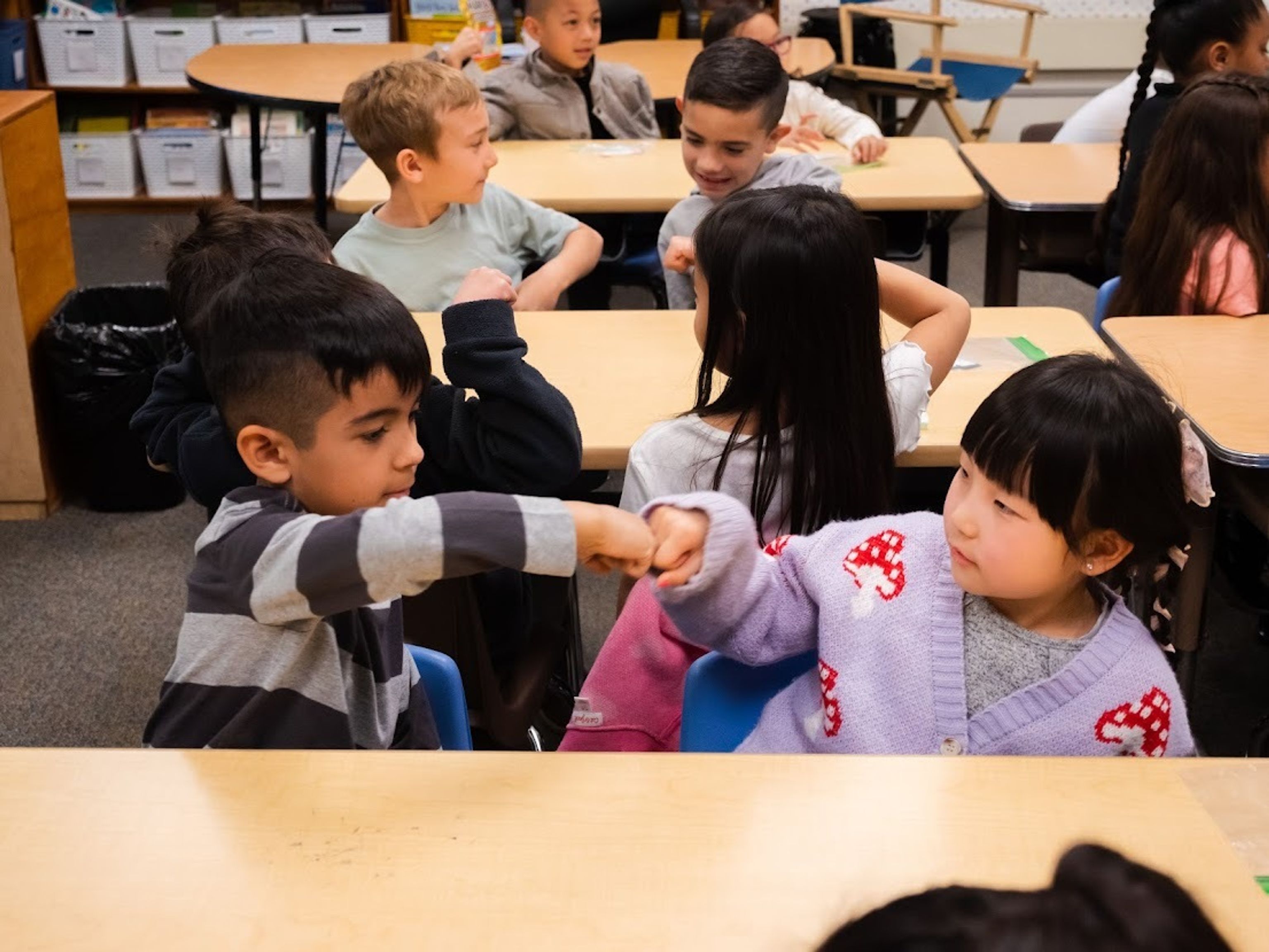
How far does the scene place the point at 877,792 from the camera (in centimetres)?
104

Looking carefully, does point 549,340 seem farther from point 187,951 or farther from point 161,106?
point 161,106

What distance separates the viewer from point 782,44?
169 inches

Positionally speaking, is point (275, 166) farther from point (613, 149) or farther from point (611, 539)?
point (611, 539)

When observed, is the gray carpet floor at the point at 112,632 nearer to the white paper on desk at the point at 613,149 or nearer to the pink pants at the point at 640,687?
the pink pants at the point at 640,687

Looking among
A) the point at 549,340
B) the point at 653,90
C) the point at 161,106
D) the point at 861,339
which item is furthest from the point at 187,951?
the point at 161,106

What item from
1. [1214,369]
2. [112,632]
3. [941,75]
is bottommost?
[112,632]

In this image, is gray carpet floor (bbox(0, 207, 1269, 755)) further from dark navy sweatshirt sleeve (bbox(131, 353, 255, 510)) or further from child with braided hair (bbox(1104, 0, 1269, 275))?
child with braided hair (bbox(1104, 0, 1269, 275))

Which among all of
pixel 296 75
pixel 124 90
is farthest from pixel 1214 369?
pixel 124 90

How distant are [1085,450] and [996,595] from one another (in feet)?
0.51

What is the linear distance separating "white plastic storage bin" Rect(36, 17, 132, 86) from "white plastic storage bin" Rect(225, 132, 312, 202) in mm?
527

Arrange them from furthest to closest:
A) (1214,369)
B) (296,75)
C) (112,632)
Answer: (296,75) → (112,632) → (1214,369)

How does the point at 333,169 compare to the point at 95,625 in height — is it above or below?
above

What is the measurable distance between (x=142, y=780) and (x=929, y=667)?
2.26ft

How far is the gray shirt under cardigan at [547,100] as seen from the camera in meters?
3.68
